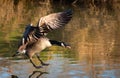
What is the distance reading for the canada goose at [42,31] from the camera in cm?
880

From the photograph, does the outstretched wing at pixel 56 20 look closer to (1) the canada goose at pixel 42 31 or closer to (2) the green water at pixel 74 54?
(1) the canada goose at pixel 42 31

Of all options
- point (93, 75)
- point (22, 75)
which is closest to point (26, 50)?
point (22, 75)

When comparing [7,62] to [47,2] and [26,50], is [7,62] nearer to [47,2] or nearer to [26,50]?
[26,50]

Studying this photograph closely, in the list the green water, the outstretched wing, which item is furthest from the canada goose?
the green water

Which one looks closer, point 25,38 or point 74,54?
point 25,38

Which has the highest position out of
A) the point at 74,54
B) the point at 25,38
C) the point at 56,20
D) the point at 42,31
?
the point at 56,20

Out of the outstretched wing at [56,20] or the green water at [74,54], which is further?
the outstretched wing at [56,20]

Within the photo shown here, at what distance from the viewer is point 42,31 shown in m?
8.84

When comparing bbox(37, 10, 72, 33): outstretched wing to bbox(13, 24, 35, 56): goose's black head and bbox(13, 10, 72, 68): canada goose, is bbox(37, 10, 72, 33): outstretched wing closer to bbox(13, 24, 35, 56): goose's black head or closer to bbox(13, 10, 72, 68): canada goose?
bbox(13, 10, 72, 68): canada goose

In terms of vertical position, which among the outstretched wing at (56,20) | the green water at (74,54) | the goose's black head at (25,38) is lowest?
the green water at (74,54)

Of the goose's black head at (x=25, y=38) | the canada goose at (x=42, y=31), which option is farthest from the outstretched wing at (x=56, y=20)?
the goose's black head at (x=25, y=38)

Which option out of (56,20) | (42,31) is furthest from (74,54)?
(42,31)

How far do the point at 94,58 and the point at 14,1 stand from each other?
776 inches

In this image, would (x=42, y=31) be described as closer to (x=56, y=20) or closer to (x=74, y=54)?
(x=56, y=20)
